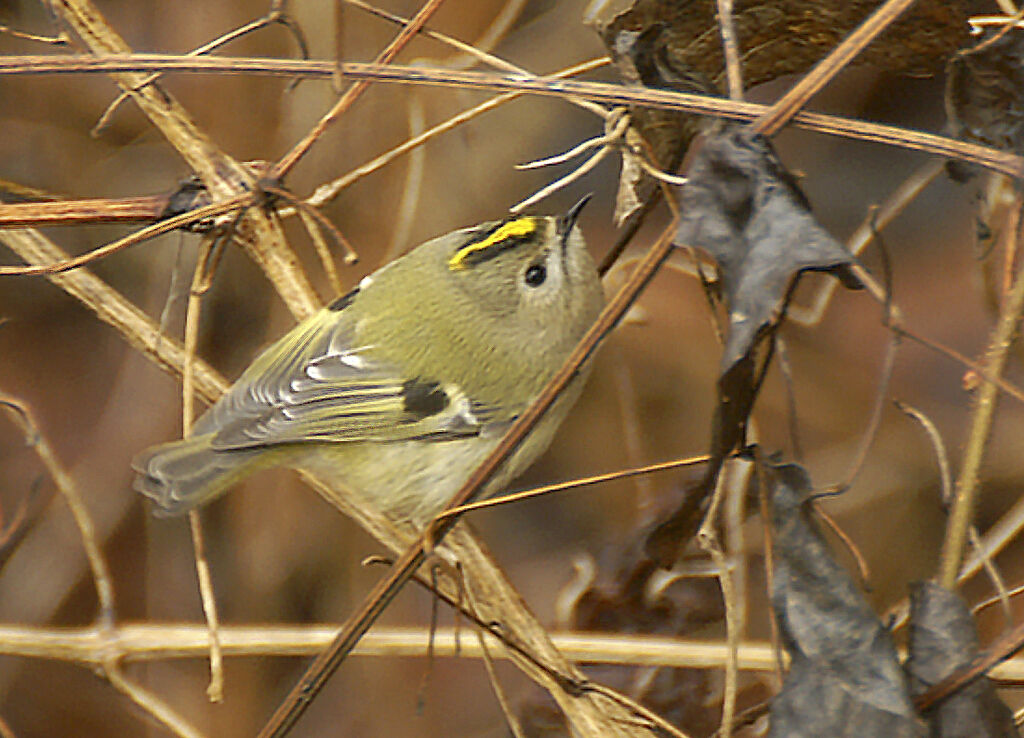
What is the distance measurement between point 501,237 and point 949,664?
3.55 ft

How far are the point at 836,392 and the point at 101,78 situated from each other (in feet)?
7.12

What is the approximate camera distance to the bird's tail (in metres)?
1.83

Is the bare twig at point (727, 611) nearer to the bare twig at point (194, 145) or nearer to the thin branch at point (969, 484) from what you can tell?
the thin branch at point (969, 484)

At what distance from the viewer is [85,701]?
2.82m

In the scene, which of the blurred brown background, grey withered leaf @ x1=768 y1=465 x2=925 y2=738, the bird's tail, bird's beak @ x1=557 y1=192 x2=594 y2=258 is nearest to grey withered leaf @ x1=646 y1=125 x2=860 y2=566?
grey withered leaf @ x1=768 y1=465 x2=925 y2=738

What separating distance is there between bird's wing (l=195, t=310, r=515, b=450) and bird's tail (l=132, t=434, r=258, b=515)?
50 millimetres

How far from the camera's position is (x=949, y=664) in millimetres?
1087

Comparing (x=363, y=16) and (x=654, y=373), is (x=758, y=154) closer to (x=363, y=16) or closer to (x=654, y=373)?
(x=654, y=373)

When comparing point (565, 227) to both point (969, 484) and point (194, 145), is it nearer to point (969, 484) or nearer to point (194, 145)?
point (194, 145)

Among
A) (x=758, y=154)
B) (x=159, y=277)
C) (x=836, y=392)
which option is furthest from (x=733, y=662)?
(x=159, y=277)

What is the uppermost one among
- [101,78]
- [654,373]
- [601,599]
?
[101,78]

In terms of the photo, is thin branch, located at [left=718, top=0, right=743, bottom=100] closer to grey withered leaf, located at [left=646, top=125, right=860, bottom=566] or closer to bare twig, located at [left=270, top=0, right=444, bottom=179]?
grey withered leaf, located at [left=646, top=125, right=860, bottom=566]

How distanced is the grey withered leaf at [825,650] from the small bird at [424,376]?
2.64 ft

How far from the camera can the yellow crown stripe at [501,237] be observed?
1860mm
